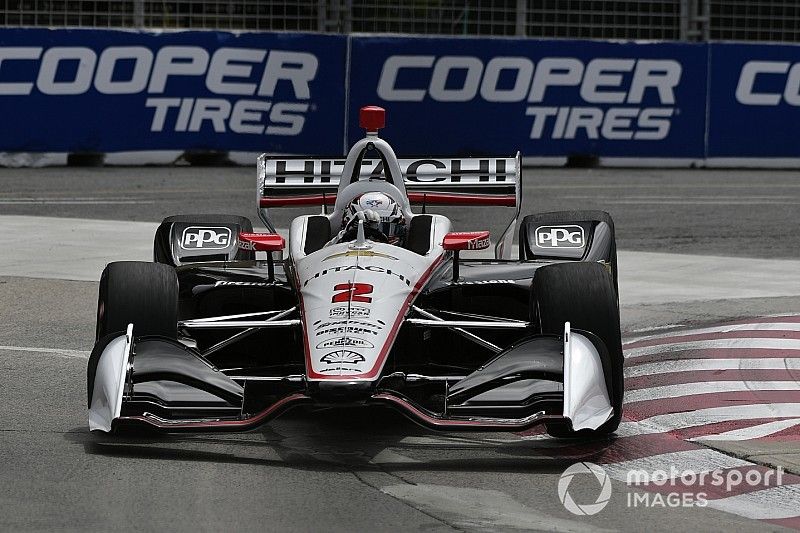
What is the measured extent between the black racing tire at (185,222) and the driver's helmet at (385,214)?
110 cm

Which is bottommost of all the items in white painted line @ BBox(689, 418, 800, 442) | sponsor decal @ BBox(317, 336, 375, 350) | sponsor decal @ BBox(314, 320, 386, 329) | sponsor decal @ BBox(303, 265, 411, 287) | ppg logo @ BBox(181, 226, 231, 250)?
white painted line @ BBox(689, 418, 800, 442)

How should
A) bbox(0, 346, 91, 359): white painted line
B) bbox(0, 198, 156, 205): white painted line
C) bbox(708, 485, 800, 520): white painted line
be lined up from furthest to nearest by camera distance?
bbox(0, 198, 156, 205): white painted line < bbox(0, 346, 91, 359): white painted line < bbox(708, 485, 800, 520): white painted line

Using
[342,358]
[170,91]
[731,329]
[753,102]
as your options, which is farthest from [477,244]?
[753,102]

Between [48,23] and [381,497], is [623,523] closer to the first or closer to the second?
[381,497]

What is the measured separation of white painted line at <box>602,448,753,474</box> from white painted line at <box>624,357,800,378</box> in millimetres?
1827

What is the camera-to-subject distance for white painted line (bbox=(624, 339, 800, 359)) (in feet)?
29.1

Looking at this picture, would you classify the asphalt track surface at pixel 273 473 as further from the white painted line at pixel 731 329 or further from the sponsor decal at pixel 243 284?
the sponsor decal at pixel 243 284

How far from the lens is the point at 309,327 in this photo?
6.54 metres

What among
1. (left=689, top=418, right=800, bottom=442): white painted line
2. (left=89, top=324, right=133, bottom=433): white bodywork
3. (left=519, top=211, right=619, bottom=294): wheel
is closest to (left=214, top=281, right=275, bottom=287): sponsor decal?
(left=89, top=324, right=133, bottom=433): white bodywork

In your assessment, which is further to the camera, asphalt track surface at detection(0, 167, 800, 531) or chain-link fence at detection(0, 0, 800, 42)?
chain-link fence at detection(0, 0, 800, 42)

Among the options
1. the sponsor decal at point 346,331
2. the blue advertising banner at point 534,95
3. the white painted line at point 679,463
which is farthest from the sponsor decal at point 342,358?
the blue advertising banner at point 534,95

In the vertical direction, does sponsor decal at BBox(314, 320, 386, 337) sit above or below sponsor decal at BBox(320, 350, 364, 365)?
above

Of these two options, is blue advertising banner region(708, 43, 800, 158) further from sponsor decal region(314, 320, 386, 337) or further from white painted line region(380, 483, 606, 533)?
white painted line region(380, 483, 606, 533)

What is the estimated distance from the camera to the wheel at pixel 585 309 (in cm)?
659
